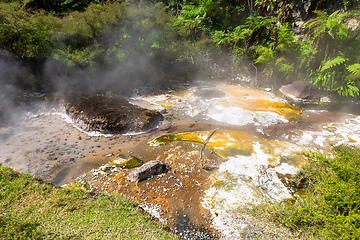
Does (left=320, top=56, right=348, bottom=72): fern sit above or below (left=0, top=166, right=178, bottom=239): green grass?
above

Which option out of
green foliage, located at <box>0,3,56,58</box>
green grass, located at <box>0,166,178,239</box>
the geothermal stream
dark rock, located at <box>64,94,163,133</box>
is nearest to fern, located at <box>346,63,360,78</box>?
the geothermal stream

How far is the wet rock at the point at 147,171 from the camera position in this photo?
470 centimetres

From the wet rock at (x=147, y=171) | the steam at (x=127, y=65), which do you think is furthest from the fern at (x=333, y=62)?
the wet rock at (x=147, y=171)

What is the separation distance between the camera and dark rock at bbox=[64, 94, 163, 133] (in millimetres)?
6980

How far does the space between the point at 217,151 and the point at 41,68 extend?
1005 cm

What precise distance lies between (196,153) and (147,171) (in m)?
1.80

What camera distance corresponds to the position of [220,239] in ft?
11.2

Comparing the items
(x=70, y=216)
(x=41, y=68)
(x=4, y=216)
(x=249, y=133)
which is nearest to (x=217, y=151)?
(x=249, y=133)

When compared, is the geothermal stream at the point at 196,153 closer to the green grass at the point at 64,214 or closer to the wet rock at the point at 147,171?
the wet rock at the point at 147,171

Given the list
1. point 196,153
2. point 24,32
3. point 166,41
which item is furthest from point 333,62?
point 24,32

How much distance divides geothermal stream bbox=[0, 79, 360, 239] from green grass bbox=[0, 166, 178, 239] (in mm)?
597

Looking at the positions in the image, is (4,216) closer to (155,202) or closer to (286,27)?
(155,202)

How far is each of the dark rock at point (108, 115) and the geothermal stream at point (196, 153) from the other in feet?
1.06

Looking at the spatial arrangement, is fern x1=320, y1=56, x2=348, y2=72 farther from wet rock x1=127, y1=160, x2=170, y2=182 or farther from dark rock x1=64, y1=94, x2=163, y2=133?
wet rock x1=127, y1=160, x2=170, y2=182
